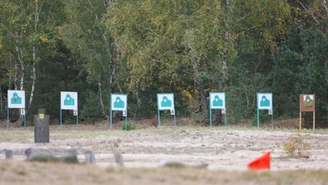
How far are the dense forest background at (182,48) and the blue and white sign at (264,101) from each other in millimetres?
3186

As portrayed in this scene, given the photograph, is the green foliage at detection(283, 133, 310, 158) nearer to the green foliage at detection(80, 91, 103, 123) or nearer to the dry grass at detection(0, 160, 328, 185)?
the dry grass at detection(0, 160, 328, 185)

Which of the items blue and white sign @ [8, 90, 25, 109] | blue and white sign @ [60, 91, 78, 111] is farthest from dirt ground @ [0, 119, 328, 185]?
blue and white sign @ [8, 90, 25, 109]

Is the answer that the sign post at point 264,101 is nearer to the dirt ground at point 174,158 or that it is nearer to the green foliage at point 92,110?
the dirt ground at point 174,158

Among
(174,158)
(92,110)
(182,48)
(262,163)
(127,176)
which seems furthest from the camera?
(92,110)

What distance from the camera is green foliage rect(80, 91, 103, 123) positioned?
5669 cm

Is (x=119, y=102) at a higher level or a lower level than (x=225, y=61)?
lower

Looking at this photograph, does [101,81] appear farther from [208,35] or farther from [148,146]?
[148,146]

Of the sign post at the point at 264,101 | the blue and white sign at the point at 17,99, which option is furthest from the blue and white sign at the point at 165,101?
the blue and white sign at the point at 17,99

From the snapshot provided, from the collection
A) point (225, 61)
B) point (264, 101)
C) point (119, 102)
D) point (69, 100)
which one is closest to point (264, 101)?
point (264, 101)

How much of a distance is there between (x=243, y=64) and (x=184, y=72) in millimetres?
3860

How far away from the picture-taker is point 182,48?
2004 inches

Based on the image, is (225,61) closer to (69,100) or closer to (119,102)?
(119,102)

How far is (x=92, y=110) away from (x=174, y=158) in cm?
3099

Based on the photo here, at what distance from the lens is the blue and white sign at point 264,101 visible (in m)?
45.1
